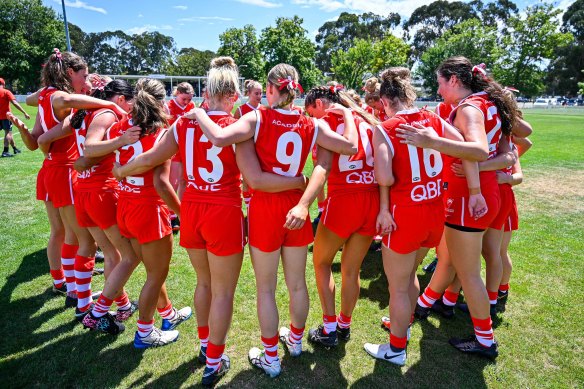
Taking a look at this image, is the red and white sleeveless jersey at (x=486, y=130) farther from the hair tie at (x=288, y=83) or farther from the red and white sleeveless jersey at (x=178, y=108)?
the red and white sleeveless jersey at (x=178, y=108)

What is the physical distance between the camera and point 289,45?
164 ft

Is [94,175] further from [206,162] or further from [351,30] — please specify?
[351,30]

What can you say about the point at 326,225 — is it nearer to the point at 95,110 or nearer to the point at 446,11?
the point at 95,110

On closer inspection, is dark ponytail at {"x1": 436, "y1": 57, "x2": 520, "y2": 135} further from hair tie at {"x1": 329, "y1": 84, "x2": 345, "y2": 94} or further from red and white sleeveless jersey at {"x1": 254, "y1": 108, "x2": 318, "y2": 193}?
red and white sleeveless jersey at {"x1": 254, "y1": 108, "x2": 318, "y2": 193}

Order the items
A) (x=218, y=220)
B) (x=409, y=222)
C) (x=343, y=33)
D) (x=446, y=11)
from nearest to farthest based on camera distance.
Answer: (x=218, y=220) < (x=409, y=222) < (x=446, y=11) < (x=343, y=33)

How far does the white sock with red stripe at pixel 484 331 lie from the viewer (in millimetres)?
3359

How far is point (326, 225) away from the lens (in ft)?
10.9

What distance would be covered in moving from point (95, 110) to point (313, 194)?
237cm

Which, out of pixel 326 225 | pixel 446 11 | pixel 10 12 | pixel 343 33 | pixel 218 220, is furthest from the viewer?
pixel 343 33

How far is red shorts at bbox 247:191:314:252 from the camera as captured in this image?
9.13 ft

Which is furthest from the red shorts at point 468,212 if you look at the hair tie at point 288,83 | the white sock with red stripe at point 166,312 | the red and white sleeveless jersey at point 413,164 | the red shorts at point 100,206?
the red shorts at point 100,206

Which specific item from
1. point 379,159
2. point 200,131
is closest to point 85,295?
point 200,131

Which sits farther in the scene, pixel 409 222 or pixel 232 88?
pixel 409 222

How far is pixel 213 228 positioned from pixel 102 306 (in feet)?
5.52
